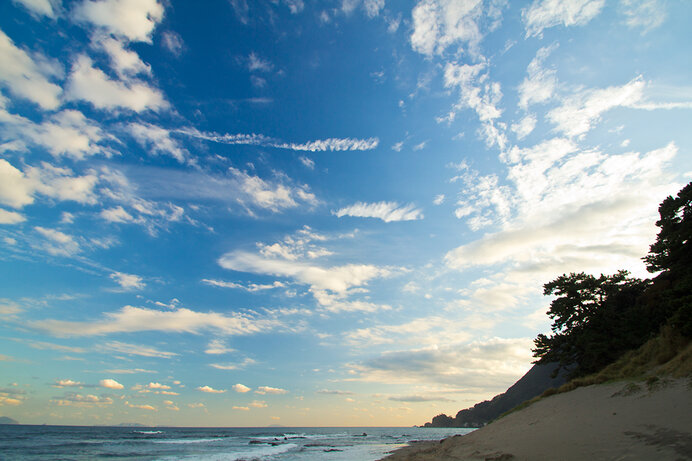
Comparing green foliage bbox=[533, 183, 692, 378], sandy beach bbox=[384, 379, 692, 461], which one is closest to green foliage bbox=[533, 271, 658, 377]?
green foliage bbox=[533, 183, 692, 378]

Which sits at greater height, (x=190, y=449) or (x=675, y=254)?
(x=675, y=254)

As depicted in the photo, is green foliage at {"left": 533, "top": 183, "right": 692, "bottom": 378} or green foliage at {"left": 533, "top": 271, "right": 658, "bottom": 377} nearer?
green foliage at {"left": 533, "top": 183, "right": 692, "bottom": 378}

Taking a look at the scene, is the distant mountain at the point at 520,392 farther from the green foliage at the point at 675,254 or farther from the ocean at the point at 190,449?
the green foliage at the point at 675,254

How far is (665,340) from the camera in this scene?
59.0 feet

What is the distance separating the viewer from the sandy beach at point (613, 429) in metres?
8.61

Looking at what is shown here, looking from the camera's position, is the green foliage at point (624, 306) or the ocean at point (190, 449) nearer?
the green foliage at point (624, 306)

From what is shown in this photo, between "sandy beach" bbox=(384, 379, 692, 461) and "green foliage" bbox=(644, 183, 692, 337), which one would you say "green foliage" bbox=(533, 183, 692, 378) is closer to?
"green foliage" bbox=(644, 183, 692, 337)

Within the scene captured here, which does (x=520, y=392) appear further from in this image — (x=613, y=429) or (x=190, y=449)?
(x=613, y=429)

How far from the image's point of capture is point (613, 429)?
35.4 feet

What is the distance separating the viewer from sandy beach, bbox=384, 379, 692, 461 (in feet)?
28.2

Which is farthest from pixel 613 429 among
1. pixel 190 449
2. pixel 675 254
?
pixel 190 449

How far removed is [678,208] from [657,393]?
15.1m

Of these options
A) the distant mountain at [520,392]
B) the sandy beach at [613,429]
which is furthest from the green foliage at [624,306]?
the distant mountain at [520,392]

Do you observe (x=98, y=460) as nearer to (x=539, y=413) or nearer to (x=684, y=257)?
(x=539, y=413)
